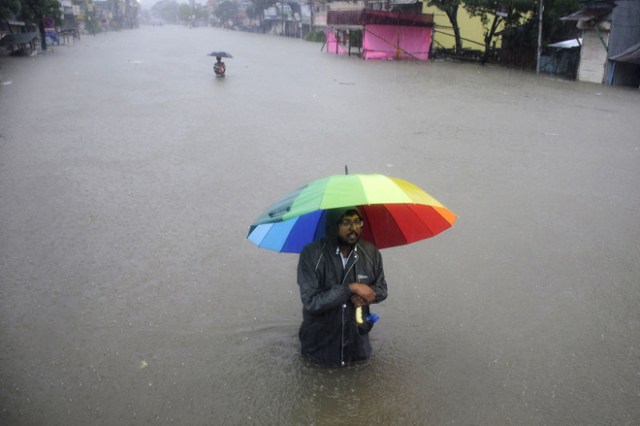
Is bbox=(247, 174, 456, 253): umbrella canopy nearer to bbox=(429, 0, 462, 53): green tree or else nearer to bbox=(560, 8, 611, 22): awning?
bbox=(560, 8, 611, 22): awning

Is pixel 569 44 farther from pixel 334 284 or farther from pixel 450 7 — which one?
pixel 334 284

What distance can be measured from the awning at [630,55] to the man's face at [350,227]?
72.7ft

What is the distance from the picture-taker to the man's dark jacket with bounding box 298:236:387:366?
3193 millimetres

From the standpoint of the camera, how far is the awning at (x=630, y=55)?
20625mm

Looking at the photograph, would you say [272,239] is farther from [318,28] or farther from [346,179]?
[318,28]

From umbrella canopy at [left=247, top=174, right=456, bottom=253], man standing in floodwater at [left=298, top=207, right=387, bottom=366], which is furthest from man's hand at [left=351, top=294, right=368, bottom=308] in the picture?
umbrella canopy at [left=247, top=174, right=456, bottom=253]

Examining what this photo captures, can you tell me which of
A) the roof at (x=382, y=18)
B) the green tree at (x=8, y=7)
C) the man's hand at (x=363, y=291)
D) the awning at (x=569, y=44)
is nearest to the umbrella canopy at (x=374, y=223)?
the man's hand at (x=363, y=291)

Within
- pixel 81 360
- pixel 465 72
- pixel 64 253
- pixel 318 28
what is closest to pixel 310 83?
pixel 465 72

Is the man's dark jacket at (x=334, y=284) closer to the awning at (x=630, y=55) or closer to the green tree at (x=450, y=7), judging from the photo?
the awning at (x=630, y=55)

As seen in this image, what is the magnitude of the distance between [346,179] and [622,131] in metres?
11.5

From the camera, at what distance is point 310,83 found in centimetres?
1981

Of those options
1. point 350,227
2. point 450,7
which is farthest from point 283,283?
point 450,7

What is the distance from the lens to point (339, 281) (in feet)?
10.7

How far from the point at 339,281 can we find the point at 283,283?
5.74ft
